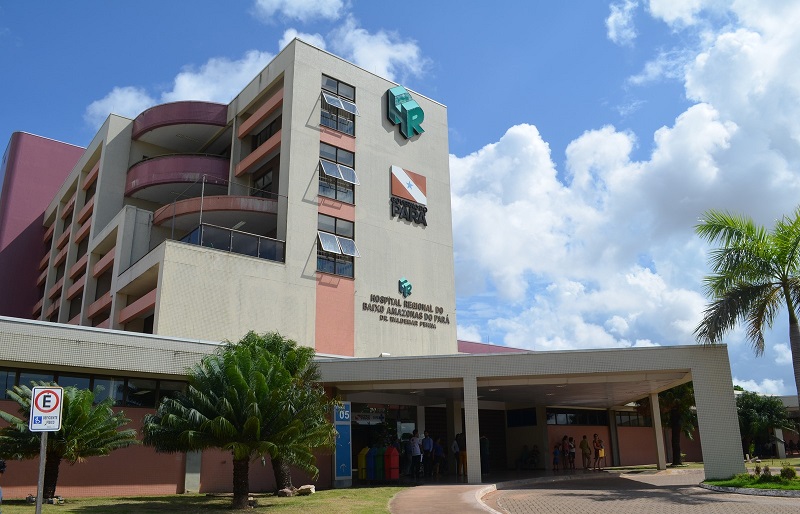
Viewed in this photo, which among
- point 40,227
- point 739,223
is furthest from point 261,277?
point 40,227

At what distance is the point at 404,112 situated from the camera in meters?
40.3

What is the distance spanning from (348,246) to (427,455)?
39.1 ft

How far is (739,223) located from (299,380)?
14646 millimetres

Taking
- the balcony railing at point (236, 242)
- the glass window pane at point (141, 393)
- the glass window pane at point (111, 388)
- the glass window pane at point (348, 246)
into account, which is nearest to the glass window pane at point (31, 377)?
the glass window pane at point (111, 388)

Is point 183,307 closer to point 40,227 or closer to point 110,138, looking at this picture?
point 110,138

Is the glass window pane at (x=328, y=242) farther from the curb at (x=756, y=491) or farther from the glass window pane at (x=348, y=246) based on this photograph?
the curb at (x=756, y=491)

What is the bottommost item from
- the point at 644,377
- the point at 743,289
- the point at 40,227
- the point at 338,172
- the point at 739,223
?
the point at 644,377

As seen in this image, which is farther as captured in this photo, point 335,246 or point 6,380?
point 335,246

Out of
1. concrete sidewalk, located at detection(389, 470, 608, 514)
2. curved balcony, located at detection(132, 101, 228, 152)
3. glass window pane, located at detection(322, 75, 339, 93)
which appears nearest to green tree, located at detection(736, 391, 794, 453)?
concrete sidewalk, located at detection(389, 470, 608, 514)

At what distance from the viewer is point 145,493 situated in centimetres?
2130

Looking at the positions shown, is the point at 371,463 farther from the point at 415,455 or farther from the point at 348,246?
the point at 348,246

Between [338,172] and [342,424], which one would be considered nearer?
[342,424]

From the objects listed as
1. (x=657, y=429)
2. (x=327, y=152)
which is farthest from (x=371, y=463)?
(x=327, y=152)

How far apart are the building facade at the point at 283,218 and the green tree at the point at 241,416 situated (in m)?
11.7
